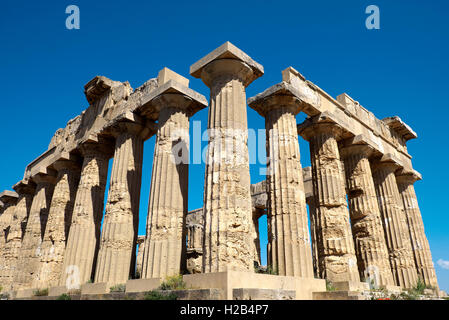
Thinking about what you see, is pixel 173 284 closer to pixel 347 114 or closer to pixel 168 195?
pixel 168 195

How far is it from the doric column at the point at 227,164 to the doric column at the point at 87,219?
725 centimetres

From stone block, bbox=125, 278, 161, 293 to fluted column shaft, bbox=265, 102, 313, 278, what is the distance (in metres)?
→ 3.68

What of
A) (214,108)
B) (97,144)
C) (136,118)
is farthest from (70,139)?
(214,108)

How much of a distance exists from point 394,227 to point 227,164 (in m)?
10.9

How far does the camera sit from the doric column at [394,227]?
52.2 feet

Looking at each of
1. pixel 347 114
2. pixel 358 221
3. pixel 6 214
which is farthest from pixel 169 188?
pixel 6 214

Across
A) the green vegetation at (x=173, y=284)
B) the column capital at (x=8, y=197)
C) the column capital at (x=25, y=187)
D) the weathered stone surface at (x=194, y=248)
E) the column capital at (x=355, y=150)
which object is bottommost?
the green vegetation at (x=173, y=284)

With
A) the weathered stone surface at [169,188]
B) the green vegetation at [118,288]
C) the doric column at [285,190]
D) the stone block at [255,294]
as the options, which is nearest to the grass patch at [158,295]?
the weathered stone surface at [169,188]

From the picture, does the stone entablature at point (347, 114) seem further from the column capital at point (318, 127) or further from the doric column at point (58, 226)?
the doric column at point (58, 226)

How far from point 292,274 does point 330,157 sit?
5867 millimetres

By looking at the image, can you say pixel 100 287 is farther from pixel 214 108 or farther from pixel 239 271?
pixel 214 108

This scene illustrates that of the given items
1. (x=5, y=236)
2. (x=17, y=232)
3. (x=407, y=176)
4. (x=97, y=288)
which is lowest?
(x=97, y=288)

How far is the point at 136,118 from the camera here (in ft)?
47.8

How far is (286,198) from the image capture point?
38.8 ft
